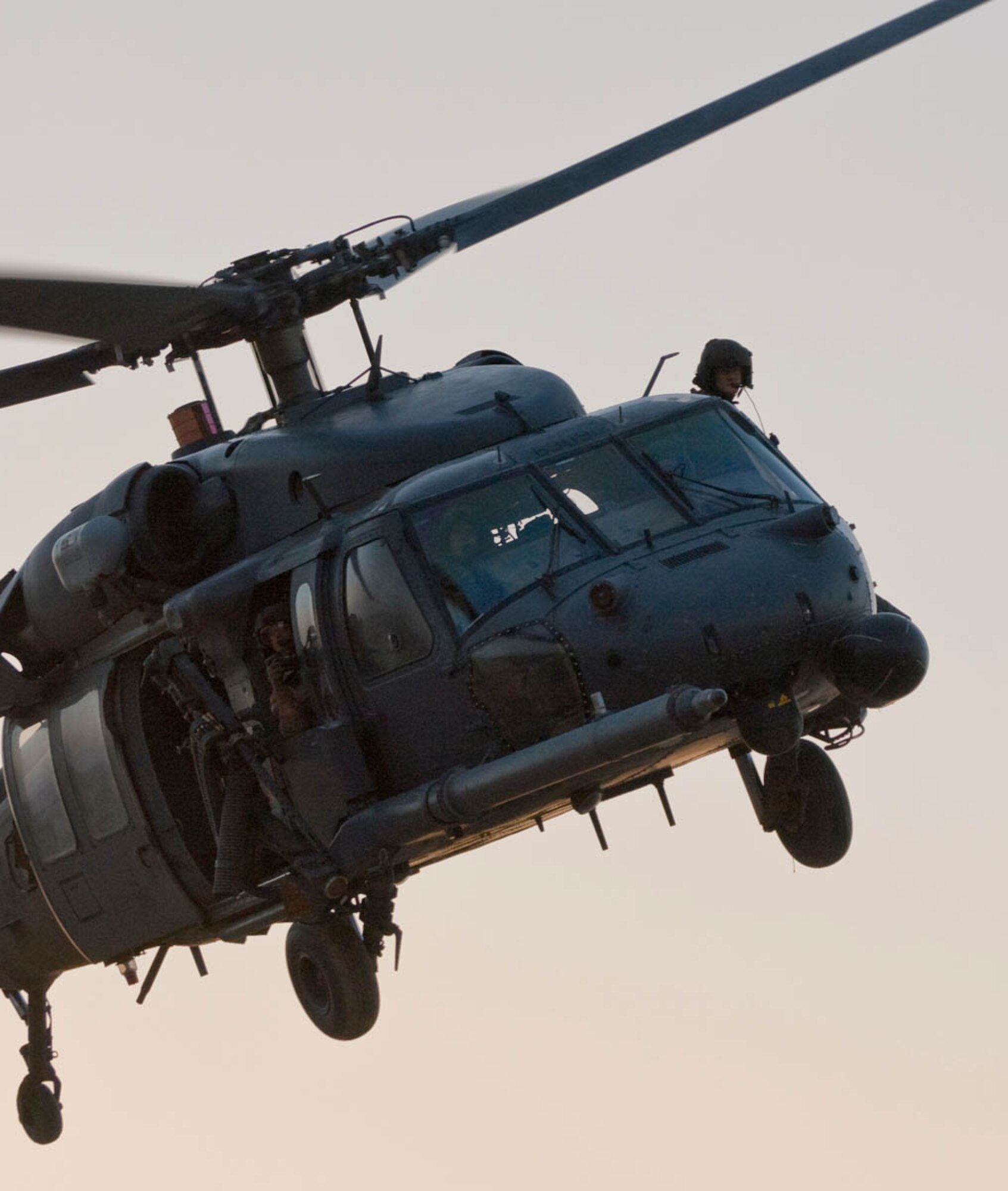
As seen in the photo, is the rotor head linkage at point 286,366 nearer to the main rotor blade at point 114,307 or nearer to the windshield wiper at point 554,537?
the main rotor blade at point 114,307

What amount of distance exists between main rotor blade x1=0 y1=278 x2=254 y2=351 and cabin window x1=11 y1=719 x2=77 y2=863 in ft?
10.2

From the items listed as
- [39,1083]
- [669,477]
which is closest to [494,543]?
[669,477]

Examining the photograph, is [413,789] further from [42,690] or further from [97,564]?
[42,690]

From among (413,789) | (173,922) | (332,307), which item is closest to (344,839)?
(413,789)

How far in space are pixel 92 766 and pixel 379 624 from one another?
130 inches

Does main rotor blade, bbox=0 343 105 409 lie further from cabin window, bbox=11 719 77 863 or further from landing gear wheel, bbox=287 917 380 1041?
landing gear wheel, bbox=287 917 380 1041

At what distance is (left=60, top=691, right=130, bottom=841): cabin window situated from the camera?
62.9 feet

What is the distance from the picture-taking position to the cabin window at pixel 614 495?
54.5ft

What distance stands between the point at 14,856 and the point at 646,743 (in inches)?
290

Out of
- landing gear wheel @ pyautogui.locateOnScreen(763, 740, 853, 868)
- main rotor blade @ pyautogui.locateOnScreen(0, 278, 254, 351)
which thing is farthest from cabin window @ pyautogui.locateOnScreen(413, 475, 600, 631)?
landing gear wheel @ pyautogui.locateOnScreen(763, 740, 853, 868)

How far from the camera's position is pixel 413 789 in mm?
16875

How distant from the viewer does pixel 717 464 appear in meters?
17.2

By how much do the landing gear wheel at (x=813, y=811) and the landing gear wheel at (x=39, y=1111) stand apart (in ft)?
24.1

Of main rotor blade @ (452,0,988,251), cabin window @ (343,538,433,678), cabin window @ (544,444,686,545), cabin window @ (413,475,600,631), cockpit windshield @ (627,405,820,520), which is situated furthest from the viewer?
main rotor blade @ (452,0,988,251)
